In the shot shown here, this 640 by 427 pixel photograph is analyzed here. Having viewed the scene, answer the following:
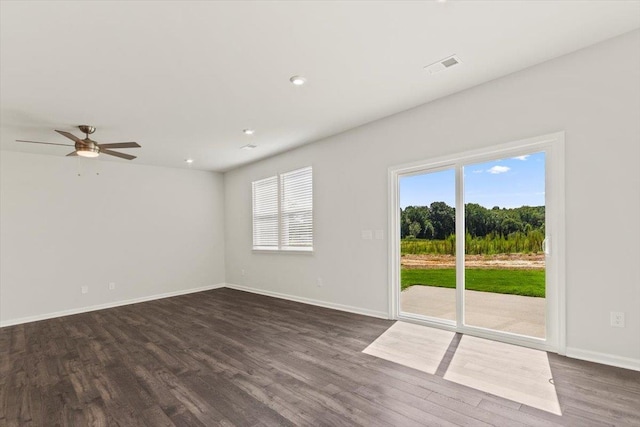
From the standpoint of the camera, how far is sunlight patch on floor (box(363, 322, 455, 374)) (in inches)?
116

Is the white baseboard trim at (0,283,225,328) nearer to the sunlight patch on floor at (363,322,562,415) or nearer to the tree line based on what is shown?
the sunlight patch on floor at (363,322,562,415)

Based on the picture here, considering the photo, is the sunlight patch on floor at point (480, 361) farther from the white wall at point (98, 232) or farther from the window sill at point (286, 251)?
the white wall at point (98, 232)

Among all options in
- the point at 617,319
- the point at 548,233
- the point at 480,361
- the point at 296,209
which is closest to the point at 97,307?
the point at 296,209

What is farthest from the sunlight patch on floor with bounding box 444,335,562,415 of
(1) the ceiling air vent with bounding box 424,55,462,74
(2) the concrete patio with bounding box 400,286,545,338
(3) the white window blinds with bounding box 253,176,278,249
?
(3) the white window blinds with bounding box 253,176,278,249

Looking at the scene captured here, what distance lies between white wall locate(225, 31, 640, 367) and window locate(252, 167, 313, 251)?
956mm

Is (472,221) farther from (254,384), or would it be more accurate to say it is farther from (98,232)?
(98,232)

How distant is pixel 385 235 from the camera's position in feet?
14.4

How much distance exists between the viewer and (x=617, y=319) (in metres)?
2.68

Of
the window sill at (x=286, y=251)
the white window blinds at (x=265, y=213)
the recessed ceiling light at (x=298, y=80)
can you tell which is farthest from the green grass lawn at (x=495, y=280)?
the white window blinds at (x=265, y=213)

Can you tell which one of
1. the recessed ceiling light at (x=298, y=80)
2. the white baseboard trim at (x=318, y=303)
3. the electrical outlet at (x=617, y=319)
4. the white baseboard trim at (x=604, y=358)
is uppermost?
the recessed ceiling light at (x=298, y=80)

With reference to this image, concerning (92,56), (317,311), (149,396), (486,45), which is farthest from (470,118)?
(149,396)

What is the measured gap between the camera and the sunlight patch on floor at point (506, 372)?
2301 mm

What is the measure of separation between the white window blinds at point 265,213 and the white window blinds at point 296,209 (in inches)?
10.3

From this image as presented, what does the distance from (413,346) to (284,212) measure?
359 cm
